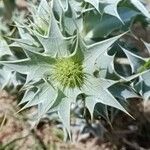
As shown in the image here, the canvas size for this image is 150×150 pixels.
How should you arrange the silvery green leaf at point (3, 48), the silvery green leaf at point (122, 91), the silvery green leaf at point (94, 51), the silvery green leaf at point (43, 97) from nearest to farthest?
the silvery green leaf at point (94, 51) < the silvery green leaf at point (43, 97) < the silvery green leaf at point (122, 91) < the silvery green leaf at point (3, 48)

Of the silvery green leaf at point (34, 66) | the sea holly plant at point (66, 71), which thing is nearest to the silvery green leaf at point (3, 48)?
the sea holly plant at point (66, 71)

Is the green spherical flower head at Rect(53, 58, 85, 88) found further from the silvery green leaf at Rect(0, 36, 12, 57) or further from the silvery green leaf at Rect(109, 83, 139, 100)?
the silvery green leaf at Rect(0, 36, 12, 57)

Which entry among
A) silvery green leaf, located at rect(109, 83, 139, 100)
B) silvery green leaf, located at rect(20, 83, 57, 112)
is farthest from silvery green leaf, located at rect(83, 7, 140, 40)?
silvery green leaf, located at rect(20, 83, 57, 112)

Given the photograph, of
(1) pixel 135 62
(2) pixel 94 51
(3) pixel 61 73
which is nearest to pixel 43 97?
(3) pixel 61 73

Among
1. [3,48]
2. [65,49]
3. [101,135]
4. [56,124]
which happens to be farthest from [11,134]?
[65,49]

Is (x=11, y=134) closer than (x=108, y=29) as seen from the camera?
No

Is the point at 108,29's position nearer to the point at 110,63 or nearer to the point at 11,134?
the point at 110,63

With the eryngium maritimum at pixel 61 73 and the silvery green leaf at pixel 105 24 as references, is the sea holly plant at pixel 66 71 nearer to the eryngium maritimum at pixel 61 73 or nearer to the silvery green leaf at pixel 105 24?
the eryngium maritimum at pixel 61 73

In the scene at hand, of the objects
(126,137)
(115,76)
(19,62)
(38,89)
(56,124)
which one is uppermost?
(19,62)
